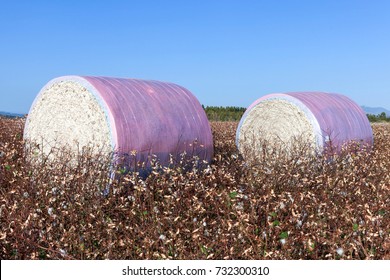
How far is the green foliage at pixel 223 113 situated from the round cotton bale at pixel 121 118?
1885 cm

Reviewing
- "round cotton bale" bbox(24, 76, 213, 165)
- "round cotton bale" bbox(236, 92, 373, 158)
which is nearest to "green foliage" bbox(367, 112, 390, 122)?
"round cotton bale" bbox(236, 92, 373, 158)

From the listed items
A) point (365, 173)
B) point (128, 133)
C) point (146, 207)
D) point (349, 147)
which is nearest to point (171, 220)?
point (146, 207)

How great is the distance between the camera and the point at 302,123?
928 centimetres

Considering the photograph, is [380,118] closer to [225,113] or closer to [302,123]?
[225,113]

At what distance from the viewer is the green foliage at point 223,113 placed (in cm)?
2723

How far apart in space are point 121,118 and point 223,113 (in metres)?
21.6

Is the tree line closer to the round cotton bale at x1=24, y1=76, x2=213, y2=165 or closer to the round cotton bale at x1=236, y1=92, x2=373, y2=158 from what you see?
the round cotton bale at x1=236, y1=92, x2=373, y2=158

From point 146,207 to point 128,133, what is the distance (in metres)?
1.28

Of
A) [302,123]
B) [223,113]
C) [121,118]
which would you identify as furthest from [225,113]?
Result: [121,118]

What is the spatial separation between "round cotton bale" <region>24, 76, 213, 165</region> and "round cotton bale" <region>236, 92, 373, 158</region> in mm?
1502

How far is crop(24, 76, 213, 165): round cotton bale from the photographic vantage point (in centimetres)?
685

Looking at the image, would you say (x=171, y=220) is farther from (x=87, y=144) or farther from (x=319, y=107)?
(x=319, y=107)
